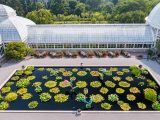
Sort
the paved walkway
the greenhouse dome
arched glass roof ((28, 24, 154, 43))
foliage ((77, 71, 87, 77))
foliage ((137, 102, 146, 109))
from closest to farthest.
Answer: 1. the paved walkway
2. foliage ((137, 102, 146, 109))
3. foliage ((77, 71, 87, 77))
4. the greenhouse dome
5. arched glass roof ((28, 24, 154, 43))

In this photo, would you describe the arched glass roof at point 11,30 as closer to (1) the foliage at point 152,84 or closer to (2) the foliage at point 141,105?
(1) the foliage at point 152,84

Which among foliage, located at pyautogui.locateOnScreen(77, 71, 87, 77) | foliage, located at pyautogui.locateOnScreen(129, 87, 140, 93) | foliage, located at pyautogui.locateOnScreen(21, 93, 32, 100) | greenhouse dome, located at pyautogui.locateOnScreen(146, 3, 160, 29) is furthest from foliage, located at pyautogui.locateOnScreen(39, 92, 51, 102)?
greenhouse dome, located at pyautogui.locateOnScreen(146, 3, 160, 29)

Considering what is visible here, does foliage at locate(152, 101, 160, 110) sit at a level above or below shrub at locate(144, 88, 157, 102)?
below

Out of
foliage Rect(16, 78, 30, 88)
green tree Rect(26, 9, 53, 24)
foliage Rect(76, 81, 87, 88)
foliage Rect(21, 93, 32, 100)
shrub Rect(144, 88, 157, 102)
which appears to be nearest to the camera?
shrub Rect(144, 88, 157, 102)

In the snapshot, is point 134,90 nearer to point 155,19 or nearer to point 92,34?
point 92,34

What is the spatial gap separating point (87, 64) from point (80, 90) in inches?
476

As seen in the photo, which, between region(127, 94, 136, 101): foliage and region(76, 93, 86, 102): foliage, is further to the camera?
region(127, 94, 136, 101): foliage

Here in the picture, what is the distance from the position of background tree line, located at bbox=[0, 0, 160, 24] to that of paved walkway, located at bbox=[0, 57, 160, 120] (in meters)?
28.8

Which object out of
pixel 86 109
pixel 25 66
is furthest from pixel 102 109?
pixel 25 66

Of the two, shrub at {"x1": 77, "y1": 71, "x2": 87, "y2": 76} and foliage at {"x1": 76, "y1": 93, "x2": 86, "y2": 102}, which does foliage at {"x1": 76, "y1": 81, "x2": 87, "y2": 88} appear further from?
shrub at {"x1": 77, "y1": 71, "x2": 87, "y2": 76}

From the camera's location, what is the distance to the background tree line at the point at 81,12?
77.6 m

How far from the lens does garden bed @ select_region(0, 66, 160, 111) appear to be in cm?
3484

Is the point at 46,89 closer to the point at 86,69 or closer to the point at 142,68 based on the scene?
the point at 86,69

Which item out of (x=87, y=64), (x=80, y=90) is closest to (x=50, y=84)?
(x=80, y=90)
